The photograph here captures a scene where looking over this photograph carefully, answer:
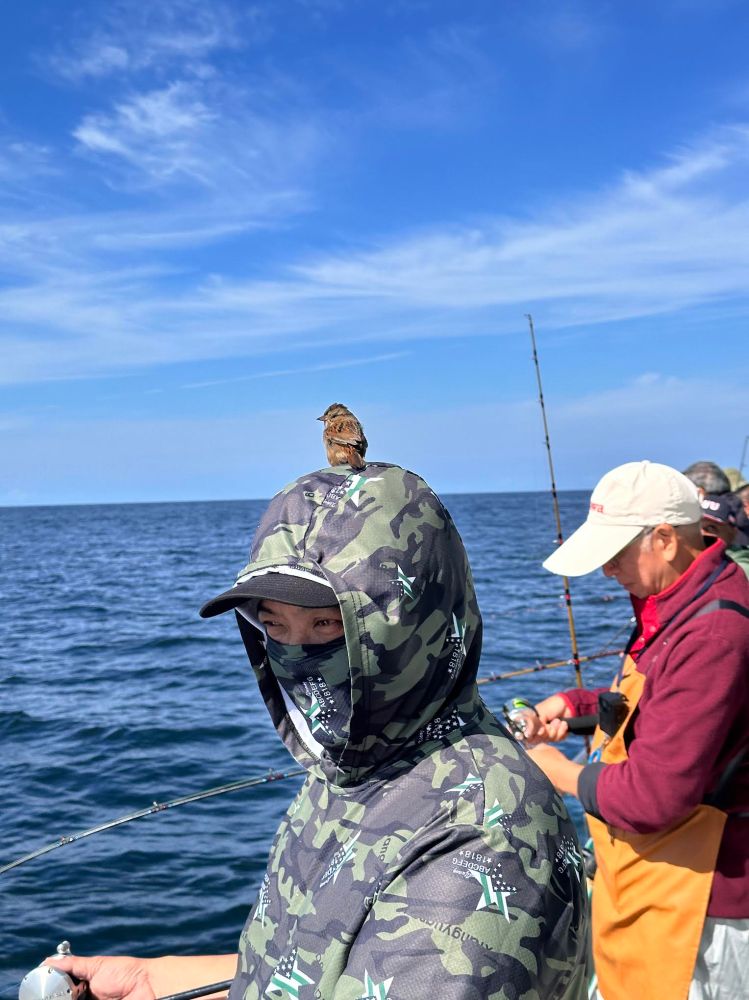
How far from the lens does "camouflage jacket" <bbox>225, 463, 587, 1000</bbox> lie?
1463mm

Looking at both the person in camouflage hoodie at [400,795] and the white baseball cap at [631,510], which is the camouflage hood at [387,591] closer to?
the person in camouflage hoodie at [400,795]

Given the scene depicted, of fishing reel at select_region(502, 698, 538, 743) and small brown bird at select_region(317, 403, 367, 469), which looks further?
small brown bird at select_region(317, 403, 367, 469)

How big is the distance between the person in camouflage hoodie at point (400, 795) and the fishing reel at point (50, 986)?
127 cm

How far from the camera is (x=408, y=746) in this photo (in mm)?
1677

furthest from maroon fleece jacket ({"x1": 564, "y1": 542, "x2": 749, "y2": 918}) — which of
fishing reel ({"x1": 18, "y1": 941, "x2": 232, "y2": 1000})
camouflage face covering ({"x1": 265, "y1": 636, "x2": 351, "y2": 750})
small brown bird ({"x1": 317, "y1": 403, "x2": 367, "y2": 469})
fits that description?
small brown bird ({"x1": 317, "y1": 403, "x2": 367, "y2": 469})

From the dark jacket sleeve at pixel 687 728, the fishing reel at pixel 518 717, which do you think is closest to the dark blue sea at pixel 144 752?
the fishing reel at pixel 518 717

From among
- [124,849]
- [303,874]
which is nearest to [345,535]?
[303,874]

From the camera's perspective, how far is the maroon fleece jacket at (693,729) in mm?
2477

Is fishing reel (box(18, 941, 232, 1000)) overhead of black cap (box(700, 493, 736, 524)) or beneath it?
beneath

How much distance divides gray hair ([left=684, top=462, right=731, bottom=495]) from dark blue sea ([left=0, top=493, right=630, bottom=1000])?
255 centimetres

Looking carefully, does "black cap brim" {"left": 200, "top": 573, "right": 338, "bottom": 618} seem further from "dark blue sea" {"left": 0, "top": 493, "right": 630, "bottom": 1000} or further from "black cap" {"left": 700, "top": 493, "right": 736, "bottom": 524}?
"dark blue sea" {"left": 0, "top": 493, "right": 630, "bottom": 1000}

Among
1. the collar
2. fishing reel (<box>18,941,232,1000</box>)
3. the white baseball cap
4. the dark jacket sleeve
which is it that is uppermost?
the white baseball cap

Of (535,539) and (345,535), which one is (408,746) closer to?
(345,535)

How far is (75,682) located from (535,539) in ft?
133
